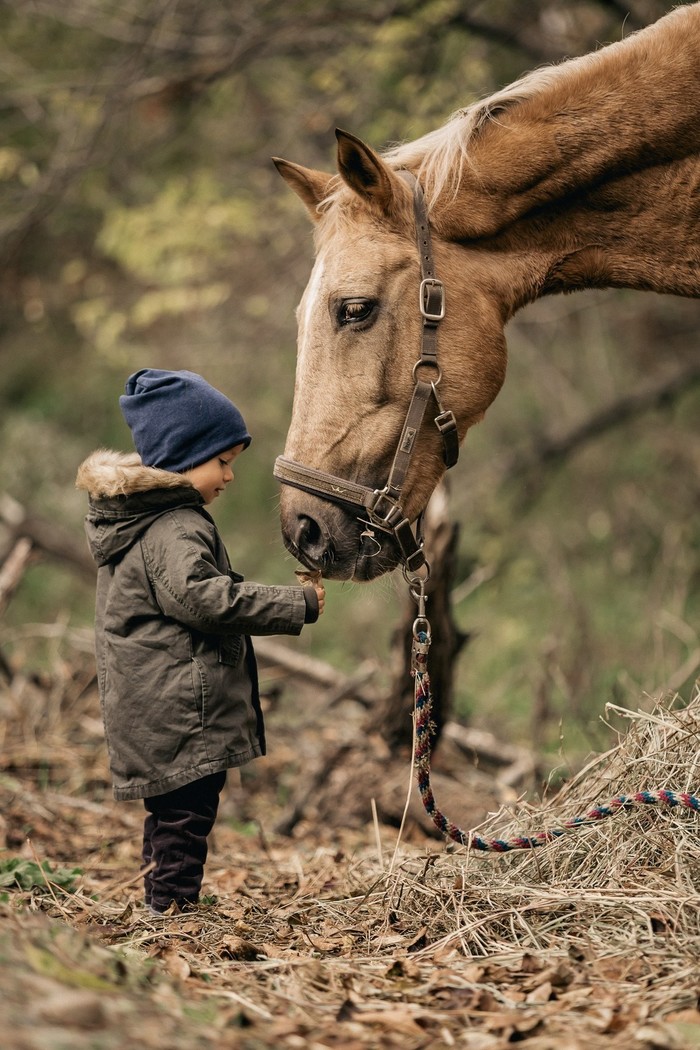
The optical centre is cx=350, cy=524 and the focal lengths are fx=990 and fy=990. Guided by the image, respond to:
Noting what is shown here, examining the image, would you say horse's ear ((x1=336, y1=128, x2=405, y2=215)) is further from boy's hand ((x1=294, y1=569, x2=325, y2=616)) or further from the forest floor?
the forest floor

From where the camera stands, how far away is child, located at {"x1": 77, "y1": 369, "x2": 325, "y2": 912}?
3.19m

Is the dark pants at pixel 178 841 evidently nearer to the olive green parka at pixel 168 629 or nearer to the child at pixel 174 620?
the child at pixel 174 620

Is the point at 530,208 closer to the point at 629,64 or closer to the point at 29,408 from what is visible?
the point at 629,64

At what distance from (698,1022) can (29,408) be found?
1345 centimetres

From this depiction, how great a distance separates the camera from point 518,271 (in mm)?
3801

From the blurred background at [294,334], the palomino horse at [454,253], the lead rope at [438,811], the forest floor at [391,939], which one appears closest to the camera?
the forest floor at [391,939]

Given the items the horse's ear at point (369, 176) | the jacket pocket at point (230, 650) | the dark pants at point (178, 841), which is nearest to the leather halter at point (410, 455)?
the horse's ear at point (369, 176)

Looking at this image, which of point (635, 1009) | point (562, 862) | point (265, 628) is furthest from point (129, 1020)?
point (562, 862)

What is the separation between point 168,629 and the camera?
10.7 feet

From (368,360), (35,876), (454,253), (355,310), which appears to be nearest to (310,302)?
(355,310)

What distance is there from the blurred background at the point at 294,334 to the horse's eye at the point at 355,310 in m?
1.06

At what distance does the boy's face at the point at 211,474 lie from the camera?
3361 millimetres

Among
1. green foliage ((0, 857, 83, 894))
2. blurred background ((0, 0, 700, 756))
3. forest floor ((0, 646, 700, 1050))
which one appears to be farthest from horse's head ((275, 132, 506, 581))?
green foliage ((0, 857, 83, 894))

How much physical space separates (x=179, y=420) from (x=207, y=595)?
60 cm
